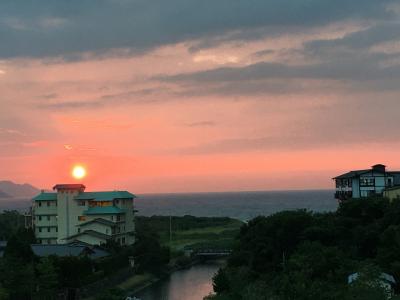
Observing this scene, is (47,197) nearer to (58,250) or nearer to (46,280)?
(58,250)

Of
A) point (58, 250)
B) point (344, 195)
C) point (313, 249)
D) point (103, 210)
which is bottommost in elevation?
point (58, 250)

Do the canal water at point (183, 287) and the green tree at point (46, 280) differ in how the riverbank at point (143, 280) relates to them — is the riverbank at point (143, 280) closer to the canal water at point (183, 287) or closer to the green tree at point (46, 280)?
the canal water at point (183, 287)

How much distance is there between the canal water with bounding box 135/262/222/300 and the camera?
130 feet

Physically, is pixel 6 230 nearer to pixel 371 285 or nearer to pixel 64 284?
pixel 64 284

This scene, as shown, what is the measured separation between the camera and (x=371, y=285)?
59.5 ft

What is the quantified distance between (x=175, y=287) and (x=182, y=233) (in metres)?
39.6

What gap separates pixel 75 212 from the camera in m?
56.6

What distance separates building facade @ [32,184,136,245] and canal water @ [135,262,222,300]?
7929mm

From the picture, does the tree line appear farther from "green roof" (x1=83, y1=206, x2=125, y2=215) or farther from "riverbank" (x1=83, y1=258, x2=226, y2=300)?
"green roof" (x1=83, y1=206, x2=125, y2=215)

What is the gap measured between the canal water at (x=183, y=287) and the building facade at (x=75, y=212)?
793 centimetres

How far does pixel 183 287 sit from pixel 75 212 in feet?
58.0

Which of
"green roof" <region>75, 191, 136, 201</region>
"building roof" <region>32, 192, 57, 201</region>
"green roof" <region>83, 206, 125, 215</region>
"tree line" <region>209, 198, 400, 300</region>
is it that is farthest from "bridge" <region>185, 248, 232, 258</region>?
"tree line" <region>209, 198, 400, 300</region>

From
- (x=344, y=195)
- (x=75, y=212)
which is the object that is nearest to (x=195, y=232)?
(x=75, y=212)

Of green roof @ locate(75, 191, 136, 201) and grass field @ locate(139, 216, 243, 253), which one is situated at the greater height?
green roof @ locate(75, 191, 136, 201)
